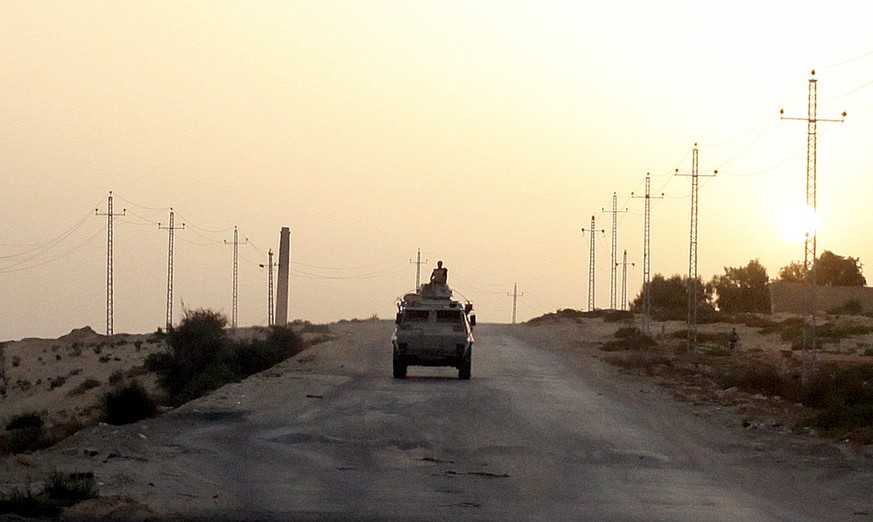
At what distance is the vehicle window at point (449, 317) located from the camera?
42.3m

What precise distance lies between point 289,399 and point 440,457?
37.7 ft

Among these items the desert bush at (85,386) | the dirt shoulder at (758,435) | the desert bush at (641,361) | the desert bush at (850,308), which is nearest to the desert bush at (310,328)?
the desert bush at (85,386)

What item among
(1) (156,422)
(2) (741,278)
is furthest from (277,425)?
(2) (741,278)

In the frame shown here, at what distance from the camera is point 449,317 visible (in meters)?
42.4

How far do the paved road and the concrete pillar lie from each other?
46.5 metres

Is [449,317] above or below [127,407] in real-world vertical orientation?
above

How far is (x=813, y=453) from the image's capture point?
2648 cm

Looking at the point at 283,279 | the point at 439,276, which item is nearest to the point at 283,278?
the point at 283,279

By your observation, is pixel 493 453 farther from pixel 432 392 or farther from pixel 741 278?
pixel 741 278

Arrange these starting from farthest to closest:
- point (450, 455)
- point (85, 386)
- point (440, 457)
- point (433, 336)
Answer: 1. point (85, 386)
2. point (433, 336)
3. point (450, 455)
4. point (440, 457)

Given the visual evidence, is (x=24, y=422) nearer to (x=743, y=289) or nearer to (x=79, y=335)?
(x=79, y=335)

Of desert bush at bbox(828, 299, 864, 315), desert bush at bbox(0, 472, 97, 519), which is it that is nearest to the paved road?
desert bush at bbox(0, 472, 97, 519)

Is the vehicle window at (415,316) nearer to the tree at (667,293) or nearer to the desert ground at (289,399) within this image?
the desert ground at (289,399)

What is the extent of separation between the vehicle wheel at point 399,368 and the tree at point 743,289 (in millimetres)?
122834
